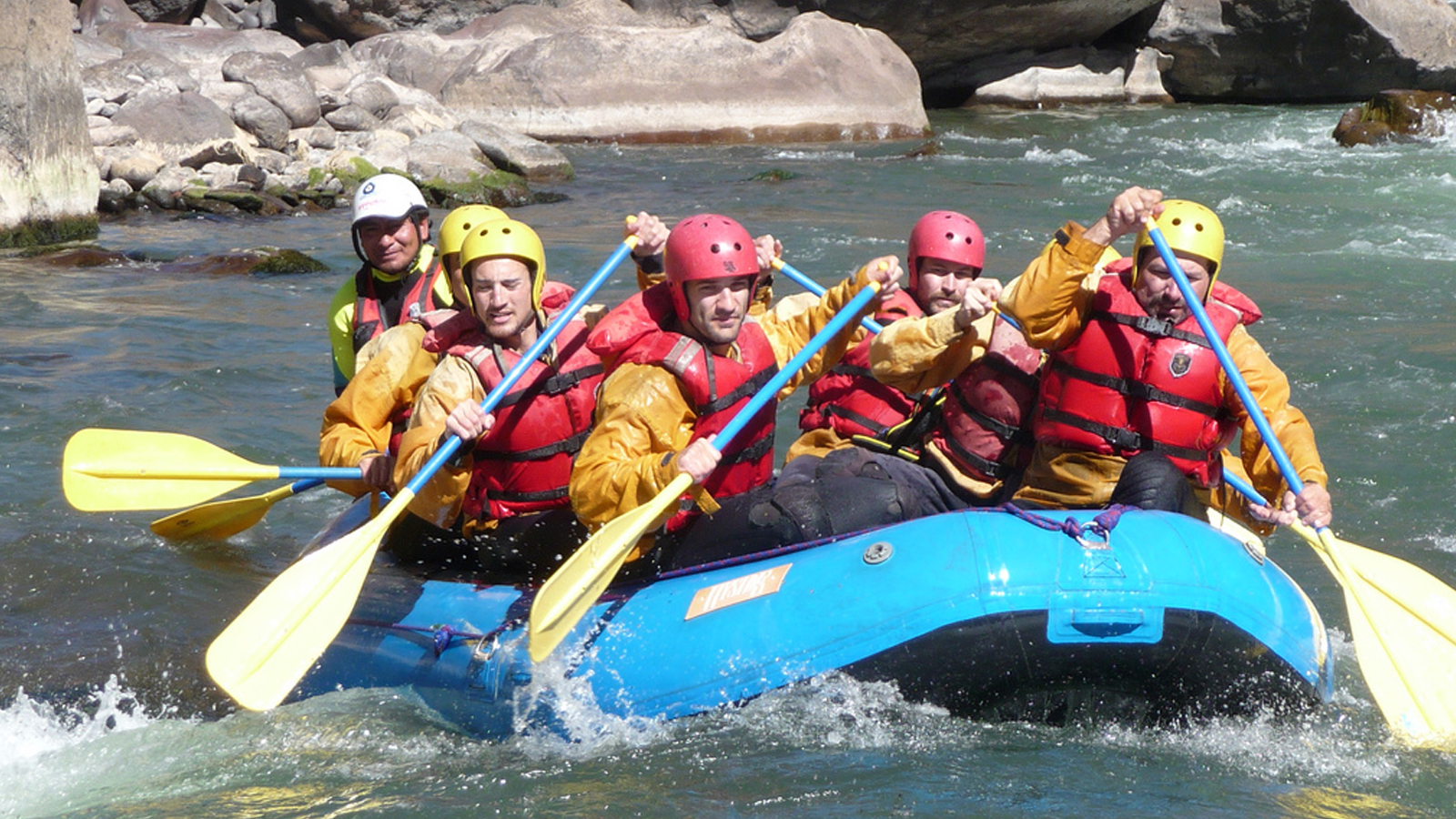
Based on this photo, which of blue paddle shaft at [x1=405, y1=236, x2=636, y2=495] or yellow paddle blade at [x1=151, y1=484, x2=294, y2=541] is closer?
blue paddle shaft at [x1=405, y1=236, x2=636, y2=495]

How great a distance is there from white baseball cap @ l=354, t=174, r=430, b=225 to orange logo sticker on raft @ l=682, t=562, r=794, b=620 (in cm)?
215

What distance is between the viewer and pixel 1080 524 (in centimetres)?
342

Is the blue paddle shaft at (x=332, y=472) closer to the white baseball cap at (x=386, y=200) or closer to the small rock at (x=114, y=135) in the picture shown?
the white baseball cap at (x=386, y=200)

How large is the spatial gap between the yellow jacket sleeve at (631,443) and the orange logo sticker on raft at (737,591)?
302 mm

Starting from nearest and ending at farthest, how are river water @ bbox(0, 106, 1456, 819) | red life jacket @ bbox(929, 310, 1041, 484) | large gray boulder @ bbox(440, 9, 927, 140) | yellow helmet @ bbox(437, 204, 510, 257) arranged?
river water @ bbox(0, 106, 1456, 819) → yellow helmet @ bbox(437, 204, 510, 257) → red life jacket @ bbox(929, 310, 1041, 484) → large gray boulder @ bbox(440, 9, 927, 140)

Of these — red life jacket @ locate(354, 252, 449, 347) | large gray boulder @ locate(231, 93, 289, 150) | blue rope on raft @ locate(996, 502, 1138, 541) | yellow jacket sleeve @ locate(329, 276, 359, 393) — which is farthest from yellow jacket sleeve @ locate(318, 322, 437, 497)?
large gray boulder @ locate(231, 93, 289, 150)

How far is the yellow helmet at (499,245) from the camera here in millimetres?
3906

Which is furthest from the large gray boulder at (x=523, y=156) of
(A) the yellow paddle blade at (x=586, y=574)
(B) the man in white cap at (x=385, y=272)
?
(A) the yellow paddle blade at (x=586, y=574)

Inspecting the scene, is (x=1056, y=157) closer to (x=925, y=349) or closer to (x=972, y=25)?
(x=972, y=25)

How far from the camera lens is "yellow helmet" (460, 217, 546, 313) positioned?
3.91m

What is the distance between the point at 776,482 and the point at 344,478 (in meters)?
1.40

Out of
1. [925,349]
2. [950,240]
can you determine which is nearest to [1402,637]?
[925,349]

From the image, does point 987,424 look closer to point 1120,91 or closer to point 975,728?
point 975,728

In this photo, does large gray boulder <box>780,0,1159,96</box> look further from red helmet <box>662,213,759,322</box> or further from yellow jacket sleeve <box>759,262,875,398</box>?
red helmet <box>662,213,759,322</box>
